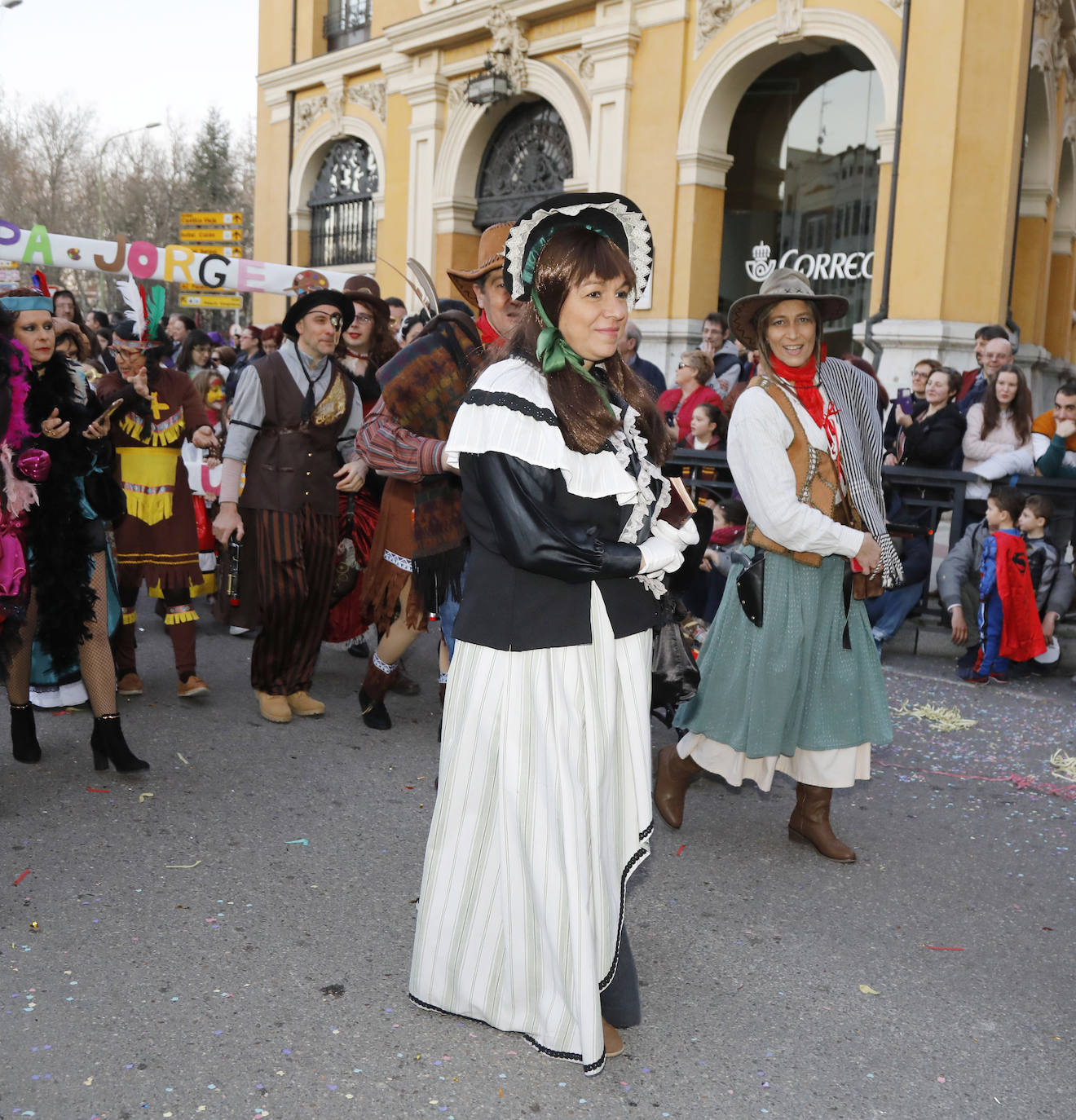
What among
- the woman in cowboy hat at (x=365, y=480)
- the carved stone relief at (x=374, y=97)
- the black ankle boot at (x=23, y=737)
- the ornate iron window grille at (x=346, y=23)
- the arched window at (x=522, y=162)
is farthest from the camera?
the ornate iron window grille at (x=346, y=23)

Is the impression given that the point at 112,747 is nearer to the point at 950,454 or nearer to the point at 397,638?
the point at 397,638

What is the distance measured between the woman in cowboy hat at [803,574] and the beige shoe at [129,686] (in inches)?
128

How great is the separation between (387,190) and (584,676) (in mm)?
19658

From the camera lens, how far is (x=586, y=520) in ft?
8.91

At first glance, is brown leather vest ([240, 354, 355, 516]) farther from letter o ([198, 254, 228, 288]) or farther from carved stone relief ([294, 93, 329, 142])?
carved stone relief ([294, 93, 329, 142])

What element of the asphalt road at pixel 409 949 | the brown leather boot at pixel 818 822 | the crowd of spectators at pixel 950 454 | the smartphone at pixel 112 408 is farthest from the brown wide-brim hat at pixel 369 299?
the brown leather boot at pixel 818 822

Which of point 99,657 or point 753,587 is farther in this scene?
point 99,657

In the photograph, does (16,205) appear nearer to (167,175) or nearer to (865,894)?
(167,175)

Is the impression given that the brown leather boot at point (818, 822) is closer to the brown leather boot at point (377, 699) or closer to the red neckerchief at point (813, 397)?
the red neckerchief at point (813, 397)

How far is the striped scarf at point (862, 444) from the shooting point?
4.14 m

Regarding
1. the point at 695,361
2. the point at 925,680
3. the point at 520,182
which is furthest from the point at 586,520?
the point at 520,182

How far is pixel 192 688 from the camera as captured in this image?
6.01 meters

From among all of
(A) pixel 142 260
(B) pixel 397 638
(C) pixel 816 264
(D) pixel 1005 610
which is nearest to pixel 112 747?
(B) pixel 397 638

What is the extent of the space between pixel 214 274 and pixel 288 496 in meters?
10.2
